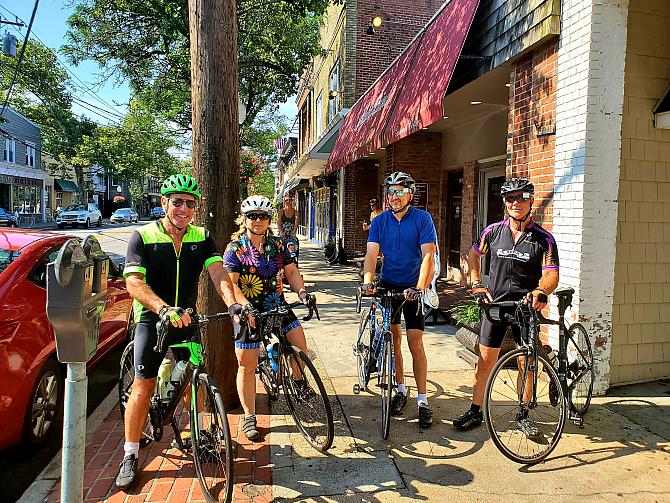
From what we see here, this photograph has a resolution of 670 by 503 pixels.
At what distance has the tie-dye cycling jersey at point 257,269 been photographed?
385 cm

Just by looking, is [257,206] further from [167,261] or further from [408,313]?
[408,313]

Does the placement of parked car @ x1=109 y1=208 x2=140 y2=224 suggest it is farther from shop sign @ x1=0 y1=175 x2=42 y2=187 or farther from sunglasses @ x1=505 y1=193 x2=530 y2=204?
sunglasses @ x1=505 y1=193 x2=530 y2=204

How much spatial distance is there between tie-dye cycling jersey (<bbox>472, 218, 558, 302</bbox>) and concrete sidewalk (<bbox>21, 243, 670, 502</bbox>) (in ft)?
3.82

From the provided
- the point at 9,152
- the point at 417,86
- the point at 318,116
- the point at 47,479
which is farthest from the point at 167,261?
the point at 9,152

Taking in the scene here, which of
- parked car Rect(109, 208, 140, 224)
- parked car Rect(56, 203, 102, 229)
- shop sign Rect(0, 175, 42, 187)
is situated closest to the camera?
parked car Rect(56, 203, 102, 229)

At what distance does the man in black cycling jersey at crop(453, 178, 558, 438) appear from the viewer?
3.74 metres

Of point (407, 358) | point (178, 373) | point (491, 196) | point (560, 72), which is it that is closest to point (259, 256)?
point (178, 373)

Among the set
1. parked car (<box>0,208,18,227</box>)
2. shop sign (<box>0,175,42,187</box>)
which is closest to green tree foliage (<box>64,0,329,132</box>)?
parked car (<box>0,208,18,227</box>)

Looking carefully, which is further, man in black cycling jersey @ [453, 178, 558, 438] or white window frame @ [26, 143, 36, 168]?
white window frame @ [26, 143, 36, 168]

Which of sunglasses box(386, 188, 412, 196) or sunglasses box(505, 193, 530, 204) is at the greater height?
sunglasses box(386, 188, 412, 196)

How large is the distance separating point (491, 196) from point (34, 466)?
25.8 ft

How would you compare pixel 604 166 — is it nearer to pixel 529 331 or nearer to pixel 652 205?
pixel 652 205

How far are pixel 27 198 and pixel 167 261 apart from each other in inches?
1807

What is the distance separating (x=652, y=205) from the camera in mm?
4848
